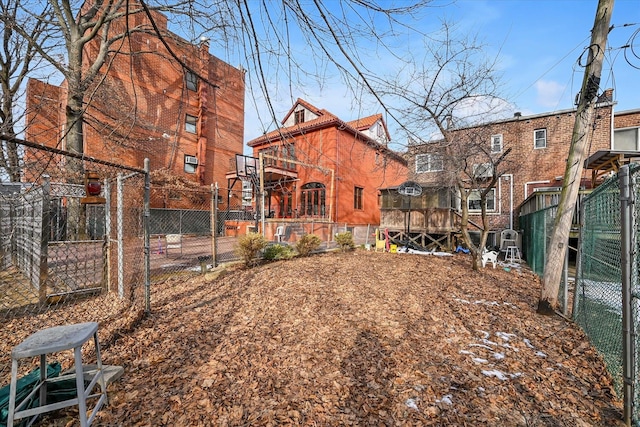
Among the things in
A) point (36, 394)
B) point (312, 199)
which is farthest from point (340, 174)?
point (36, 394)

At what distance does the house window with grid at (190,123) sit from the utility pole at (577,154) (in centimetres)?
1935

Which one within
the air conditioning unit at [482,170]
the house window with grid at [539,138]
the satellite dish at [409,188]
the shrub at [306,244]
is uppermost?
the house window with grid at [539,138]

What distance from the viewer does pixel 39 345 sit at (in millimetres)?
1876

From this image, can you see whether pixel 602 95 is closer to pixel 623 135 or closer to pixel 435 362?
pixel 435 362

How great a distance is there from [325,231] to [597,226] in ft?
35.3

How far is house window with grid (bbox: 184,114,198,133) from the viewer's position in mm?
18531

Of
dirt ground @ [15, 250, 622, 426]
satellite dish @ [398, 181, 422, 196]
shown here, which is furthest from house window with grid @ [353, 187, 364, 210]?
dirt ground @ [15, 250, 622, 426]

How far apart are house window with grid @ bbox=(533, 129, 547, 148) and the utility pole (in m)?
12.3

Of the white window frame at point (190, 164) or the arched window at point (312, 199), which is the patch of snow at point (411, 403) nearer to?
the arched window at point (312, 199)

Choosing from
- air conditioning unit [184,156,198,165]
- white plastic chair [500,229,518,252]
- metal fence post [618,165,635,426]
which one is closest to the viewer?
metal fence post [618,165,635,426]

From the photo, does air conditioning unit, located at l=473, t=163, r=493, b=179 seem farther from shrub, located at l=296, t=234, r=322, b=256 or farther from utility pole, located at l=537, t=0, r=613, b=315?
shrub, located at l=296, t=234, r=322, b=256

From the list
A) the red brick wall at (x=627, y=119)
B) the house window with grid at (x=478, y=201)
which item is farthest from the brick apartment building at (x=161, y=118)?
the red brick wall at (x=627, y=119)

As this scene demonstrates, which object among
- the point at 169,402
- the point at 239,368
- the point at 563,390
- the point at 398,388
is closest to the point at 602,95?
the point at 563,390

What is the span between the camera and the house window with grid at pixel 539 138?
1434cm
